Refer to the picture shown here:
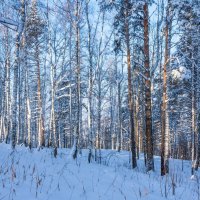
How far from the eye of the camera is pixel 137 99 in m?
26.4

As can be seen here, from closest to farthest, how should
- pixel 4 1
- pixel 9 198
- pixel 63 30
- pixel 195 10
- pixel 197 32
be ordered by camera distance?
pixel 9 198, pixel 4 1, pixel 195 10, pixel 197 32, pixel 63 30

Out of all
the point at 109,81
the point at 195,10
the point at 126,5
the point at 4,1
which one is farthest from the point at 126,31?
the point at 109,81

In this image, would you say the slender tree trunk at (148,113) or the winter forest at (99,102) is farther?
the slender tree trunk at (148,113)

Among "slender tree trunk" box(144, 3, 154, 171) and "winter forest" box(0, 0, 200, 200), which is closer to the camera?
"winter forest" box(0, 0, 200, 200)

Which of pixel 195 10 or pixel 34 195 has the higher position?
pixel 195 10

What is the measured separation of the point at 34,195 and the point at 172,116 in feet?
99.2

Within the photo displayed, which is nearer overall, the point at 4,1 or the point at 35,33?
the point at 4,1

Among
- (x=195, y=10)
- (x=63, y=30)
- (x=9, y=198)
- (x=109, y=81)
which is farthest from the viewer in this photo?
(x=109, y=81)

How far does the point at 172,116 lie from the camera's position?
3247cm

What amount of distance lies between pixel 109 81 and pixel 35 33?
38.4 ft

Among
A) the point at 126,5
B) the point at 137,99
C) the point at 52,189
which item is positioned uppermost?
the point at 126,5

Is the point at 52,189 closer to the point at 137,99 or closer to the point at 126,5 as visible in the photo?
the point at 126,5

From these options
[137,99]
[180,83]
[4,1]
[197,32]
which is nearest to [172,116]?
[137,99]

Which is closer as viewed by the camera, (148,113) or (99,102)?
(148,113)
